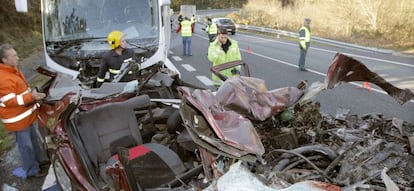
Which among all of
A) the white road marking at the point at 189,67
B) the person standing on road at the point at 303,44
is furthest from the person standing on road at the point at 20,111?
the person standing on road at the point at 303,44

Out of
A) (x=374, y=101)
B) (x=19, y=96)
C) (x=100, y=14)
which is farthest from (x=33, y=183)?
(x=374, y=101)

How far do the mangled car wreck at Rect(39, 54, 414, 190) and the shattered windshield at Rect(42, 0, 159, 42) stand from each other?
3189 millimetres

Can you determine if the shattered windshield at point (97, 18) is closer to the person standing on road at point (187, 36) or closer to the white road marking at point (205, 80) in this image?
the white road marking at point (205, 80)

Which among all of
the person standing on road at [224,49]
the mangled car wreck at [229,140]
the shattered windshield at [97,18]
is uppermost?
the shattered windshield at [97,18]

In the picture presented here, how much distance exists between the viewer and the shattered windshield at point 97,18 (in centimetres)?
698

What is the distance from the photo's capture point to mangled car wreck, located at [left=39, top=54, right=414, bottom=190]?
239 centimetres

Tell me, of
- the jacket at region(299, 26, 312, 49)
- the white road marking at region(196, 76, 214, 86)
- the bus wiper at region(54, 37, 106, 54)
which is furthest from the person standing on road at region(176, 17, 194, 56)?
the bus wiper at region(54, 37, 106, 54)

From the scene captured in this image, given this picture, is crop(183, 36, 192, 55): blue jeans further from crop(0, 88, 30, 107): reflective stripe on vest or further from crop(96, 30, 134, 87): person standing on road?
crop(0, 88, 30, 107): reflective stripe on vest

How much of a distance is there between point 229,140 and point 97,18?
17.9ft

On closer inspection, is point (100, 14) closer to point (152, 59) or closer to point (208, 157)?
point (152, 59)

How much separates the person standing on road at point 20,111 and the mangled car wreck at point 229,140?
2.63 feet

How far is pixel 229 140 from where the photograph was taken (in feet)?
7.79

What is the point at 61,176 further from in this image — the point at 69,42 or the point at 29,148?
the point at 69,42

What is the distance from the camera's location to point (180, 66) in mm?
12695
